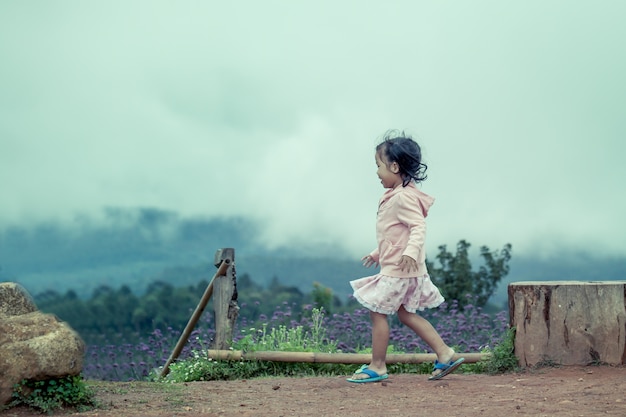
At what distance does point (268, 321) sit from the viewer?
10.5 metres

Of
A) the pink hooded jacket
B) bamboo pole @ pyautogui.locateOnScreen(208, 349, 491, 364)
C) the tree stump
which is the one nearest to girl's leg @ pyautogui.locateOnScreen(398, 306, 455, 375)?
the pink hooded jacket

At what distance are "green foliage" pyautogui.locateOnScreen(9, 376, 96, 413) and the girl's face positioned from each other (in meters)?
2.93

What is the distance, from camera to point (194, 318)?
9.52 m

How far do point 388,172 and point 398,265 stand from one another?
2.61 ft

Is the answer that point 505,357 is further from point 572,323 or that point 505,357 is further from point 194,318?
point 194,318

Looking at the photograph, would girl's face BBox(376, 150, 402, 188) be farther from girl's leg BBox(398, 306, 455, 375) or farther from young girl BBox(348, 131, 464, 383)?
girl's leg BBox(398, 306, 455, 375)

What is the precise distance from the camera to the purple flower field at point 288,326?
10.1 metres

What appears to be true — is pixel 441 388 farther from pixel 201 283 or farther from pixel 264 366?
pixel 201 283

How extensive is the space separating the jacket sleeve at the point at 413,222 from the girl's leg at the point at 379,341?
628 millimetres

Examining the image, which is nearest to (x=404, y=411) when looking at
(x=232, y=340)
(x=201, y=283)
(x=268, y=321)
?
(x=232, y=340)

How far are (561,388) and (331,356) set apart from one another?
2.63m

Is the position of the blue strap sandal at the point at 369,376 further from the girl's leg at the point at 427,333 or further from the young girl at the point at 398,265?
the girl's leg at the point at 427,333

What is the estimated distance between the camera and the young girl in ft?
22.7

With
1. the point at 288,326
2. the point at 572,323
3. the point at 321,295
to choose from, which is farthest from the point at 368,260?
the point at 321,295
